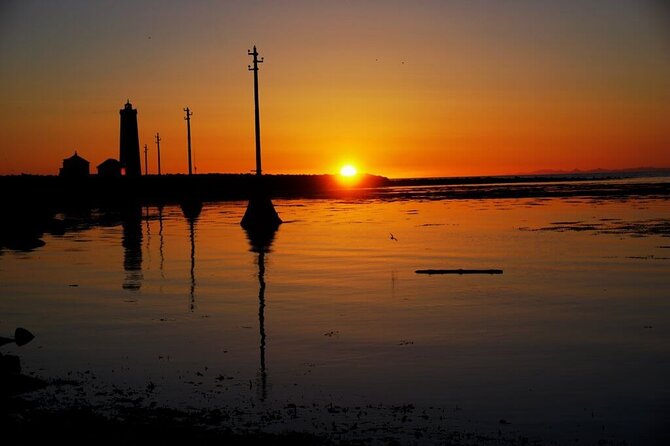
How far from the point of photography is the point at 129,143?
108375mm

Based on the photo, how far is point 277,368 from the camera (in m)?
13.8

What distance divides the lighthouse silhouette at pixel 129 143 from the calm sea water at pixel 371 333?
72.4 m

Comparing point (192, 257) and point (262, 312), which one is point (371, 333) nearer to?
point (262, 312)

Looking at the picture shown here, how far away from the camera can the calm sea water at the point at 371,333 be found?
11539mm

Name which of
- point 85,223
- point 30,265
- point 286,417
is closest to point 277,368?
point 286,417

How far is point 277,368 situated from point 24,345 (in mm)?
5817

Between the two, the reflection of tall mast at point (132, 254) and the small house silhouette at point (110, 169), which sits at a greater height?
the small house silhouette at point (110, 169)

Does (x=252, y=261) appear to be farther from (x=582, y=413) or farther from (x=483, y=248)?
(x=582, y=413)

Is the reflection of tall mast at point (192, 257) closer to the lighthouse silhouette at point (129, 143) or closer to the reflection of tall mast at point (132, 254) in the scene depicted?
the reflection of tall mast at point (132, 254)

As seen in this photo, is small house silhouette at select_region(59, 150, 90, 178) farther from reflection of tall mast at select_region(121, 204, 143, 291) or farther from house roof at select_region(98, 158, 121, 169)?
reflection of tall mast at select_region(121, 204, 143, 291)

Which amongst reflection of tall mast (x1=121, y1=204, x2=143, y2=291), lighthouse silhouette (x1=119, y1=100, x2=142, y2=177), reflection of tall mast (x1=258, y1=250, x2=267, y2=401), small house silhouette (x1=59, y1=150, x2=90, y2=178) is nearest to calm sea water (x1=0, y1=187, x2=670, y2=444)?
reflection of tall mast (x1=258, y1=250, x2=267, y2=401)

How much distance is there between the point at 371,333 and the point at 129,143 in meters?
97.3

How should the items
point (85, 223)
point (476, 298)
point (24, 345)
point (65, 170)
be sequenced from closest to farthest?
point (24, 345) → point (476, 298) → point (85, 223) → point (65, 170)

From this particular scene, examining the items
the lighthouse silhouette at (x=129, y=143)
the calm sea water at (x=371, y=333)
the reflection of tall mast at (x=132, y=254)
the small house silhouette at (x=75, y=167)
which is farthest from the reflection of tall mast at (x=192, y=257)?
the small house silhouette at (x=75, y=167)
